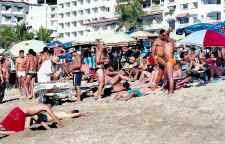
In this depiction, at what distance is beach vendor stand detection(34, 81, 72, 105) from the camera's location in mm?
10727

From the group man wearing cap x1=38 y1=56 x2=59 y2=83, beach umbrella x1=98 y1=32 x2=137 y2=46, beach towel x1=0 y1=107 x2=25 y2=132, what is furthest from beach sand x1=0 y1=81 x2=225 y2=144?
beach umbrella x1=98 y1=32 x2=137 y2=46

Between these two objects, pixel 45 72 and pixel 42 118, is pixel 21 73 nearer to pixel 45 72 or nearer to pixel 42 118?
pixel 45 72

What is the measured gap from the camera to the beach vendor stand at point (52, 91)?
10.7 meters

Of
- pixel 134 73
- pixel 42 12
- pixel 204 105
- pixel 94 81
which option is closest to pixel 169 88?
pixel 204 105

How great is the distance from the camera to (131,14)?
60.3m

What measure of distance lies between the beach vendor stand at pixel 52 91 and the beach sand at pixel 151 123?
1552 mm

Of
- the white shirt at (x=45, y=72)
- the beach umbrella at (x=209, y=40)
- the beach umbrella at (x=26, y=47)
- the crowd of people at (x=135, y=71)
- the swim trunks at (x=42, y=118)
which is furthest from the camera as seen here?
the beach umbrella at (x=26, y=47)

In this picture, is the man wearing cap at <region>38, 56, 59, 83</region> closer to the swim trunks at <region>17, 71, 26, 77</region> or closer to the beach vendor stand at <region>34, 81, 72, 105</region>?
the beach vendor stand at <region>34, 81, 72, 105</region>

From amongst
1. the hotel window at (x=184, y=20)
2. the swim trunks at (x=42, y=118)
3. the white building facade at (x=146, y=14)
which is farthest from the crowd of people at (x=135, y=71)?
the hotel window at (x=184, y=20)

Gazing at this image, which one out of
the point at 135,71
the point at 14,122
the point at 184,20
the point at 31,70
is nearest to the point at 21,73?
the point at 31,70

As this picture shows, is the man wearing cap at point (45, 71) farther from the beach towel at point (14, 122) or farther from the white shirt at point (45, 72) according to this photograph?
the beach towel at point (14, 122)

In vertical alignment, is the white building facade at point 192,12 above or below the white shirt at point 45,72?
above

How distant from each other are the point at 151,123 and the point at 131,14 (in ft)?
177

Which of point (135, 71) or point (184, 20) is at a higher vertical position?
point (184, 20)
